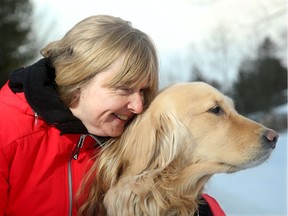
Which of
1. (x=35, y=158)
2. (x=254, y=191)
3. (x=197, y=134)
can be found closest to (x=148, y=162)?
(x=197, y=134)

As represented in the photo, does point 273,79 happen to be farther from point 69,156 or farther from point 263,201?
point 69,156

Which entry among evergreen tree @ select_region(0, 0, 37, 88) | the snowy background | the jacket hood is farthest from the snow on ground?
evergreen tree @ select_region(0, 0, 37, 88)

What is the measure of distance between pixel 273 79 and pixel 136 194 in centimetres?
2235

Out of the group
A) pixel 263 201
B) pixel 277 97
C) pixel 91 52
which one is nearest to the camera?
pixel 91 52

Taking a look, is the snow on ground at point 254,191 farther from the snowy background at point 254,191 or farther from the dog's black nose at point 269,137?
the dog's black nose at point 269,137

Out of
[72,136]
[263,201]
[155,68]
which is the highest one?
[155,68]

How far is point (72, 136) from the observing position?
7.72 ft

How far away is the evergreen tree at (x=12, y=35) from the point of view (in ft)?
53.1

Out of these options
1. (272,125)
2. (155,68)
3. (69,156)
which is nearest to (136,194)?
(69,156)

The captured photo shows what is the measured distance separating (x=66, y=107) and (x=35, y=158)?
297mm

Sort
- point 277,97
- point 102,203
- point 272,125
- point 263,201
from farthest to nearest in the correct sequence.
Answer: point 277,97 → point 272,125 → point 263,201 → point 102,203

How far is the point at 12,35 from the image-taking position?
53.6 feet

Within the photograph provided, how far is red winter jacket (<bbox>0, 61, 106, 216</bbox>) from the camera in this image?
7.16ft

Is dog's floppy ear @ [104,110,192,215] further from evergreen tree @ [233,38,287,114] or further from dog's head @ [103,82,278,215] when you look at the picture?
evergreen tree @ [233,38,287,114]
